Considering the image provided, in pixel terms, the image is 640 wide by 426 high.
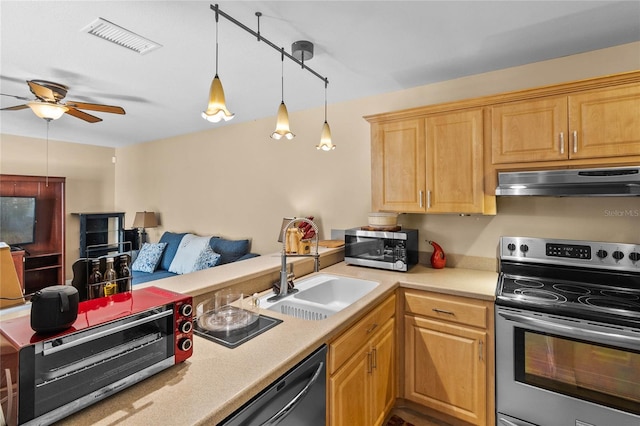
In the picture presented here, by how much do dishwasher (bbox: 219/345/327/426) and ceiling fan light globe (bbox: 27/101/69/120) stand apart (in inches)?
113

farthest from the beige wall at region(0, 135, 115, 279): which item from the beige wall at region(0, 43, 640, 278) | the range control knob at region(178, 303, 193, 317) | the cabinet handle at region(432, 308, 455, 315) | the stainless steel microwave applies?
the cabinet handle at region(432, 308, 455, 315)

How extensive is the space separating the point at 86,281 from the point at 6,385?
0.42 meters

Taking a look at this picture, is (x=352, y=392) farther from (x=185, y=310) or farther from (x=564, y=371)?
(x=564, y=371)

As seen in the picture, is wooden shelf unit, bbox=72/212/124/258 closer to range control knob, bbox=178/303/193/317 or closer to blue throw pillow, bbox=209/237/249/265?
blue throw pillow, bbox=209/237/249/265

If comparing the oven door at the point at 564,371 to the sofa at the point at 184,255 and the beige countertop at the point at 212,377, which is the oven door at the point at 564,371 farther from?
the sofa at the point at 184,255

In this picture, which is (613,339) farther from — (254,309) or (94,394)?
(94,394)

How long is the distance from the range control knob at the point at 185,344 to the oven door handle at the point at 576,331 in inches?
65.6

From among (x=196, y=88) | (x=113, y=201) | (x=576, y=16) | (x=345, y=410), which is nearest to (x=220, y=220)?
(x=196, y=88)

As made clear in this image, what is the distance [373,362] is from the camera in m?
1.79

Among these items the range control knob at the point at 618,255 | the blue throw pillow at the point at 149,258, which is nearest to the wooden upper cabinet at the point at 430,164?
the range control knob at the point at 618,255

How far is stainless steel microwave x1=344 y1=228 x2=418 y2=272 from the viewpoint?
2393 millimetres

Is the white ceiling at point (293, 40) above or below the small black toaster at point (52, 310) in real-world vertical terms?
above

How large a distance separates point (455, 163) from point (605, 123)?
2.68ft

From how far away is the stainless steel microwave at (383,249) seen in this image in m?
2.39
